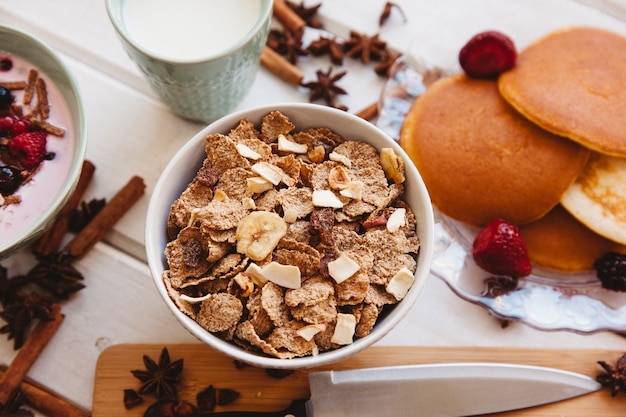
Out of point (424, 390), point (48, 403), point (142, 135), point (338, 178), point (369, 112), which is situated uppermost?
point (338, 178)

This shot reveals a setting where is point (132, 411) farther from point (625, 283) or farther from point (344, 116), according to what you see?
point (625, 283)

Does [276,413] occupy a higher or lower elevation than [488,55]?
lower

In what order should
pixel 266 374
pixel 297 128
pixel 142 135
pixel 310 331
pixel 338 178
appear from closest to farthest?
pixel 310 331
pixel 338 178
pixel 297 128
pixel 266 374
pixel 142 135

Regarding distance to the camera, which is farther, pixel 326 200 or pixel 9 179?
pixel 9 179

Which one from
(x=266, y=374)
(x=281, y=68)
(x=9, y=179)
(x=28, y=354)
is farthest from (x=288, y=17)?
(x=28, y=354)

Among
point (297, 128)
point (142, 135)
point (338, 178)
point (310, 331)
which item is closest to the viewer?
point (310, 331)

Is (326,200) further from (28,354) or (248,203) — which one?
(28,354)

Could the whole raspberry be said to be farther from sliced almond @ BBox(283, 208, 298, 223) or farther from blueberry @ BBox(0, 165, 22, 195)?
blueberry @ BBox(0, 165, 22, 195)

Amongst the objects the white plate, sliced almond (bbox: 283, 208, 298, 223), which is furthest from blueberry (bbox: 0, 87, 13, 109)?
the white plate
